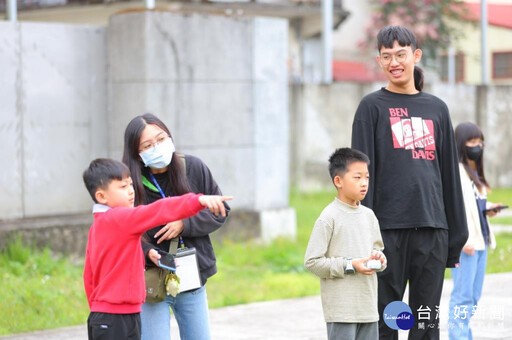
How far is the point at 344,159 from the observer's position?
201 inches

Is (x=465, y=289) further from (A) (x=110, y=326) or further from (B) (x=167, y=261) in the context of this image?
(A) (x=110, y=326)

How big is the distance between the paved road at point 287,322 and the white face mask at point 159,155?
2748 millimetres

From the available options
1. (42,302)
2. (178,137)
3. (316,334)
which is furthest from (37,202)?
(316,334)

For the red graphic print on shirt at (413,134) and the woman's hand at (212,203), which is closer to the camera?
the woman's hand at (212,203)

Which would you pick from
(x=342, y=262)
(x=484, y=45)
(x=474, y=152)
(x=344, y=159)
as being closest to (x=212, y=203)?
Answer: (x=342, y=262)

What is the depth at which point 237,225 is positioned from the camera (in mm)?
12047

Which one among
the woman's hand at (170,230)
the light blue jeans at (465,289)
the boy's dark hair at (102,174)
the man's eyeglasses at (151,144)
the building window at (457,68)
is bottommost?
the light blue jeans at (465,289)

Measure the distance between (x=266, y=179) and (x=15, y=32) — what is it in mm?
3525

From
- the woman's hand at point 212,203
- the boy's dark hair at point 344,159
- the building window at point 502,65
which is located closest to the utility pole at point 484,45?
the building window at point 502,65

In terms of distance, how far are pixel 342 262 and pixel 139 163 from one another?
3.81ft

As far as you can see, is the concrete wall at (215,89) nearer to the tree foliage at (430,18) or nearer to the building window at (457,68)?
the tree foliage at (430,18)

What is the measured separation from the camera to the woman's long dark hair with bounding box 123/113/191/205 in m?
5.11

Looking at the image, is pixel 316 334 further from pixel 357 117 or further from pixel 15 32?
pixel 15 32

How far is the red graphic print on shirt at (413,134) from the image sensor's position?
17.5 feet
